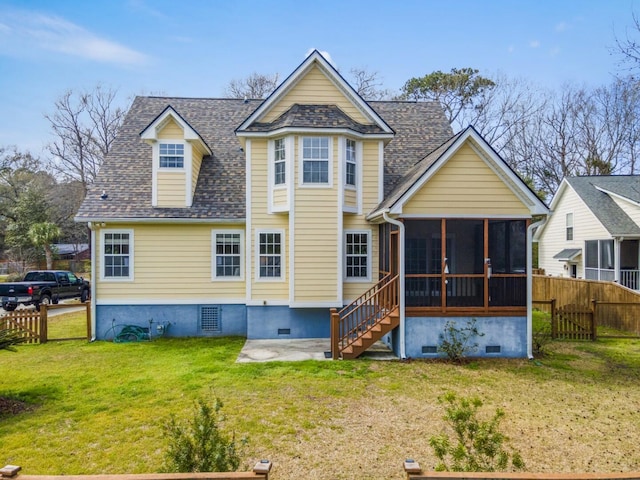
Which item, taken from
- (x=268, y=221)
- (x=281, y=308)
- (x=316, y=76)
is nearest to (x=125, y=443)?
(x=281, y=308)

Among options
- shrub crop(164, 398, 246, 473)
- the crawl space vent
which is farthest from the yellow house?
shrub crop(164, 398, 246, 473)

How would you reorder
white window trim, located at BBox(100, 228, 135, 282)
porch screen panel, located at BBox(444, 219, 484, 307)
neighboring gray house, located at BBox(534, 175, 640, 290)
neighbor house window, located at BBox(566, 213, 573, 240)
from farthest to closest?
1. neighbor house window, located at BBox(566, 213, 573, 240)
2. neighboring gray house, located at BBox(534, 175, 640, 290)
3. white window trim, located at BBox(100, 228, 135, 282)
4. porch screen panel, located at BBox(444, 219, 484, 307)

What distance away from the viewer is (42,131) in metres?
31.6

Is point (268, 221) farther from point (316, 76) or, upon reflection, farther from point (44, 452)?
point (44, 452)

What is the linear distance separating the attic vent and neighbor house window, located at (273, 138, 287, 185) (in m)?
4.76

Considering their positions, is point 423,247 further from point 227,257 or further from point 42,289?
point 42,289

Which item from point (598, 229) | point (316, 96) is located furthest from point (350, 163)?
point (598, 229)

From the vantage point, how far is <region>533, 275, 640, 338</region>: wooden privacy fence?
1290cm

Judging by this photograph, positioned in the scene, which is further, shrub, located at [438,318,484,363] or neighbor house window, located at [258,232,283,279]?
neighbor house window, located at [258,232,283,279]

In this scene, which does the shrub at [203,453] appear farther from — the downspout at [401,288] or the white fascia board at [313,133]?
the white fascia board at [313,133]

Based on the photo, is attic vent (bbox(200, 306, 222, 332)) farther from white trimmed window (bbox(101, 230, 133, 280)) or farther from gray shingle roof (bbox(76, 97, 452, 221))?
gray shingle roof (bbox(76, 97, 452, 221))

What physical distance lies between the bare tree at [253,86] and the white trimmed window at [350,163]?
2185 cm

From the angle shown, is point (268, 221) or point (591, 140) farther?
point (591, 140)

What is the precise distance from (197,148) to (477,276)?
998cm
